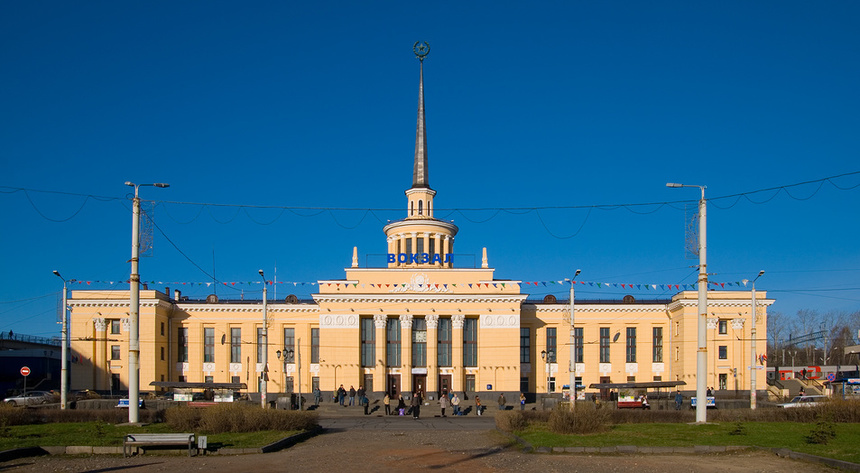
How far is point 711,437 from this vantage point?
87.8 feet

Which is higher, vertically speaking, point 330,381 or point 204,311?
point 204,311

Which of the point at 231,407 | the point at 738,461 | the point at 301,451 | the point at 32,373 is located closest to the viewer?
the point at 738,461

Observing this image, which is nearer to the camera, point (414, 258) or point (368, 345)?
point (368, 345)

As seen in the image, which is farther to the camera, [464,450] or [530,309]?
[530,309]

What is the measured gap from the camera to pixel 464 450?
25.6 meters

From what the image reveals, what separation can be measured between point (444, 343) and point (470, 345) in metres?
2.16

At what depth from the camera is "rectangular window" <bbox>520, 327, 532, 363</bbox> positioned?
238 feet

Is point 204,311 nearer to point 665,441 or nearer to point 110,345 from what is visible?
point 110,345

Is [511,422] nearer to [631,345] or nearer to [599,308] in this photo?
[599,308]

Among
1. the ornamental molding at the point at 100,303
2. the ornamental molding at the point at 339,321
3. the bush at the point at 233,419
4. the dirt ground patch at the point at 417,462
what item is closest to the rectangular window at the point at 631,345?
the ornamental molding at the point at 339,321

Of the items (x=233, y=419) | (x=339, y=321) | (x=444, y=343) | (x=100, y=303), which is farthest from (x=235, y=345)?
(x=233, y=419)

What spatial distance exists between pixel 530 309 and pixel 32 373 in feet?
153

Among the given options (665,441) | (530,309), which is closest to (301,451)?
(665,441)

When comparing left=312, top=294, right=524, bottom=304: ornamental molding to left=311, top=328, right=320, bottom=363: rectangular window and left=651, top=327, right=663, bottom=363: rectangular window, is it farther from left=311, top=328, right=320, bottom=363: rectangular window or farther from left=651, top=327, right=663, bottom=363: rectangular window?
left=651, top=327, right=663, bottom=363: rectangular window
